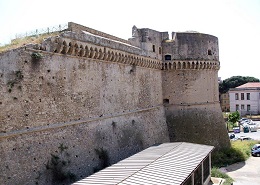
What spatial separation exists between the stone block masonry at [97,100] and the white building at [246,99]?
106 feet

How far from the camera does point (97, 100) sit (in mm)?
13688

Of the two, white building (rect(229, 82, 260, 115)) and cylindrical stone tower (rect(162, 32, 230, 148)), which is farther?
white building (rect(229, 82, 260, 115))

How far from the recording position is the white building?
168ft

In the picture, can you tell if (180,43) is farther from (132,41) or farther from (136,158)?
(136,158)

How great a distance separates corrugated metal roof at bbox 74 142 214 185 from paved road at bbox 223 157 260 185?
4.14 meters

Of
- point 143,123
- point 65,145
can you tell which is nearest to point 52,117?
point 65,145

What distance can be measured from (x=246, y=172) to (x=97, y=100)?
421 inches

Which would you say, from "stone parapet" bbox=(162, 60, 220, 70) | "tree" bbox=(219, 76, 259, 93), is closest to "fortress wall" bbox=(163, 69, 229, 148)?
"stone parapet" bbox=(162, 60, 220, 70)

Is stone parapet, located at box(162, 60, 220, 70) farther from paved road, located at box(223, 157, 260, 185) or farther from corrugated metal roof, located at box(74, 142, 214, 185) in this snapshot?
corrugated metal roof, located at box(74, 142, 214, 185)

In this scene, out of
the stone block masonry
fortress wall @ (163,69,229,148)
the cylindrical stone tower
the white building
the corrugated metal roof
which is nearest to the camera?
Answer: the corrugated metal roof

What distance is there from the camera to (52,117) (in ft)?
36.1

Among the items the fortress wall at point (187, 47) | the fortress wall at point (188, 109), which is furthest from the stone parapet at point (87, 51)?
the fortress wall at point (188, 109)

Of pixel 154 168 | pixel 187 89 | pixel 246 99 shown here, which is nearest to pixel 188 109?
pixel 187 89

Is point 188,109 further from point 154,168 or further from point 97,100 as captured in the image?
point 154,168
